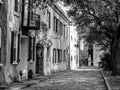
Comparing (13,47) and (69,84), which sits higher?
(13,47)

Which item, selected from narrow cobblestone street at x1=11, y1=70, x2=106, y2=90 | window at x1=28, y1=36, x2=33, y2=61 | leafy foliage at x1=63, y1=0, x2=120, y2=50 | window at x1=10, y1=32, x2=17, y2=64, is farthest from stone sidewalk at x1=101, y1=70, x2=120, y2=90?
window at x1=10, y1=32, x2=17, y2=64

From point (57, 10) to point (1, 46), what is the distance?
1835 cm

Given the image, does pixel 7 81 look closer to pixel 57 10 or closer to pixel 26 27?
pixel 26 27

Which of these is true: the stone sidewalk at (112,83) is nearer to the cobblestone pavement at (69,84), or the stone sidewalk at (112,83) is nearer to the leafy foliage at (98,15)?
the cobblestone pavement at (69,84)

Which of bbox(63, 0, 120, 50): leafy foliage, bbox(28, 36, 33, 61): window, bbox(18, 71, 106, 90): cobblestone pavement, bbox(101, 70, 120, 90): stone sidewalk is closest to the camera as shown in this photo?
bbox(101, 70, 120, 90): stone sidewalk

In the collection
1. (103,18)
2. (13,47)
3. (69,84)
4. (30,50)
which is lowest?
(69,84)

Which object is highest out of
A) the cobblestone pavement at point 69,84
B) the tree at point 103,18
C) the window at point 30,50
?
the tree at point 103,18

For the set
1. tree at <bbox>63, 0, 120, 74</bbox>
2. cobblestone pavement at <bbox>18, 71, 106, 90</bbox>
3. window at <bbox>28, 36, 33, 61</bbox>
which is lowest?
cobblestone pavement at <bbox>18, 71, 106, 90</bbox>

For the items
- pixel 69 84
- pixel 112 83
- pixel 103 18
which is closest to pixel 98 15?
pixel 103 18

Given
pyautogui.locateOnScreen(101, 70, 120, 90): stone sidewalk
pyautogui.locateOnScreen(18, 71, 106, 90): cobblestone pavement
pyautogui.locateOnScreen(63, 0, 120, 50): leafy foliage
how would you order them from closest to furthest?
1. pyautogui.locateOnScreen(101, 70, 120, 90): stone sidewalk
2. pyautogui.locateOnScreen(18, 71, 106, 90): cobblestone pavement
3. pyautogui.locateOnScreen(63, 0, 120, 50): leafy foliage

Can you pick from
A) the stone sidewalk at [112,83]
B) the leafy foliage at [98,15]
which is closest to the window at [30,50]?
the leafy foliage at [98,15]

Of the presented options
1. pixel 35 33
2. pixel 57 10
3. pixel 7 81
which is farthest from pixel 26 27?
pixel 57 10

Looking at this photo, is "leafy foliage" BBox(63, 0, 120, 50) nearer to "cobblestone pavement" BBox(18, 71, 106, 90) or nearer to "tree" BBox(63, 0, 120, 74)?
"tree" BBox(63, 0, 120, 74)

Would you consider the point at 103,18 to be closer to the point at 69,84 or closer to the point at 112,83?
the point at 112,83
